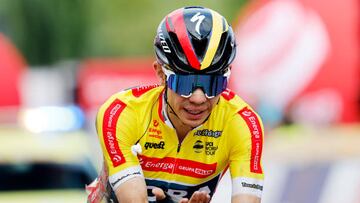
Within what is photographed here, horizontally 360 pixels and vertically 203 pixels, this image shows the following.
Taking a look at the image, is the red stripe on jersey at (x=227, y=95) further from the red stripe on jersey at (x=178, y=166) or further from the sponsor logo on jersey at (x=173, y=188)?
the sponsor logo on jersey at (x=173, y=188)

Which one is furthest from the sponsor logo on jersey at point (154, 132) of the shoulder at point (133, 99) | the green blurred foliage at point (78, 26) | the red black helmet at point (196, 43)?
the green blurred foliage at point (78, 26)

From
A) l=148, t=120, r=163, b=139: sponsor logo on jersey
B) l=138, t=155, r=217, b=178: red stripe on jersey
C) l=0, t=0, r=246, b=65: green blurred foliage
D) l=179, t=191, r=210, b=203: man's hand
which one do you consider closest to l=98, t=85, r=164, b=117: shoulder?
l=148, t=120, r=163, b=139: sponsor logo on jersey

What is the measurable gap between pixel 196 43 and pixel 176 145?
0.76 m

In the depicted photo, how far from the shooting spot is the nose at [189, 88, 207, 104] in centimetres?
655

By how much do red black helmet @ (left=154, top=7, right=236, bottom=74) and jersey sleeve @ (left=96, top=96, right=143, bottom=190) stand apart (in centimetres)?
41

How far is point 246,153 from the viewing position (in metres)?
6.84

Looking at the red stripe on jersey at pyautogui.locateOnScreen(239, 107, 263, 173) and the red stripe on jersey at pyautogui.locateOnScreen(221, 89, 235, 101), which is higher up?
the red stripe on jersey at pyautogui.locateOnScreen(221, 89, 235, 101)

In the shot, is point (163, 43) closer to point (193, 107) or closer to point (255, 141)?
point (193, 107)

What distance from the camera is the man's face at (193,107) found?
6570mm

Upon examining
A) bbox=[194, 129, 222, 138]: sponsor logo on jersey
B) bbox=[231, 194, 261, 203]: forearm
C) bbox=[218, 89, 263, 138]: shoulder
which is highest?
bbox=[218, 89, 263, 138]: shoulder

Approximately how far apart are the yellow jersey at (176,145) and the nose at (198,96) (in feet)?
1.34

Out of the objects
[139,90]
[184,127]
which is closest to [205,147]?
[184,127]

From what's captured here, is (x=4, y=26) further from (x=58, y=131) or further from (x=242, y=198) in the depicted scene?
(x=242, y=198)

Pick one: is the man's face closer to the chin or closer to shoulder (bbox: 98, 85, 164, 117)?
the chin
